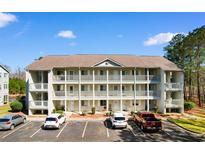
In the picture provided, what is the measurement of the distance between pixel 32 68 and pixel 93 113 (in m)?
10.7

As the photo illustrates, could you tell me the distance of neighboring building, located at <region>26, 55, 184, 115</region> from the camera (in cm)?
3616

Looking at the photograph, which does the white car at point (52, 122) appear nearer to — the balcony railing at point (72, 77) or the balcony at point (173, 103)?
the balcony railing at point (72, 77)

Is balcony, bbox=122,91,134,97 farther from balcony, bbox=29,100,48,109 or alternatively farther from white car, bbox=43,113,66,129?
white car, bbox=43,113,66,129

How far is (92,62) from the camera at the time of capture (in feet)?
124

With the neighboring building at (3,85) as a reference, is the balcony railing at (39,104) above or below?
below

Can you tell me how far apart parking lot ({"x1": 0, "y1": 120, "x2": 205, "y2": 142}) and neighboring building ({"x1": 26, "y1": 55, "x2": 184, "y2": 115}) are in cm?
828

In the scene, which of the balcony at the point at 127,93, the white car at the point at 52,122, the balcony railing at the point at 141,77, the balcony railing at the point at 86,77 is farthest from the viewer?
the balcony railing at the point at 141,77

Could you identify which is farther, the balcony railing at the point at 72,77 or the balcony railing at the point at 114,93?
the balcony railing at the point at 114,93

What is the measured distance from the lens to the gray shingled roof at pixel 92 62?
36.6 metres

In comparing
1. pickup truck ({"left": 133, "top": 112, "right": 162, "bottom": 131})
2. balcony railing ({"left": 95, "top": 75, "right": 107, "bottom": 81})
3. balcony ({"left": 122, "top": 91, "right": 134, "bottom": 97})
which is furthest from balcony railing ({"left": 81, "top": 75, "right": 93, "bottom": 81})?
pickup truck ({"left": 133, "top": 112, "right": 162, "bottom": 131})

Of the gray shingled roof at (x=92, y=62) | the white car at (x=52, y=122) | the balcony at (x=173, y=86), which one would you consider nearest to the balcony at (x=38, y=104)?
the gray shingled roof at (x=92, y=62)

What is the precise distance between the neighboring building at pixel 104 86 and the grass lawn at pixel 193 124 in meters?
5.40
